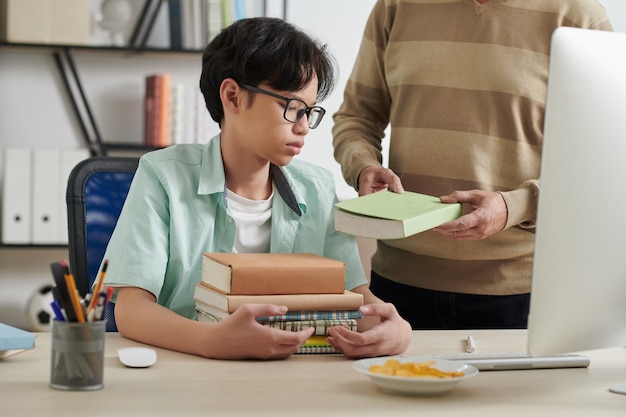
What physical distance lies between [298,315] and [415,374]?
28 centimetres

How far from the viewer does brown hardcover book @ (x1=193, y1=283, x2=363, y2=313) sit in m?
1.33

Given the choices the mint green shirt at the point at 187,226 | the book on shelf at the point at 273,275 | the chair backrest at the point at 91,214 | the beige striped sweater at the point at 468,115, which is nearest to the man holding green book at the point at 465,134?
the beige striped sweater at the point at 468,115

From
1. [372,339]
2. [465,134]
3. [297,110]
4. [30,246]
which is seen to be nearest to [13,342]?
[372,339]

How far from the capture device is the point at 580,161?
1043 mm

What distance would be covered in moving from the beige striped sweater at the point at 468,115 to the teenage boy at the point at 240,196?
178 millimetres

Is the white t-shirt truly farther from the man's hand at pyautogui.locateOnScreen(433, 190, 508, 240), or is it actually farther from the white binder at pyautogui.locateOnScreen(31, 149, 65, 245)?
the white binder at pyautogui.locateOnScreen(31, 149, 65, 245)

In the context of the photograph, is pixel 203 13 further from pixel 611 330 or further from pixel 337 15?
pixel 611 330

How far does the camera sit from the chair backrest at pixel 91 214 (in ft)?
5.68

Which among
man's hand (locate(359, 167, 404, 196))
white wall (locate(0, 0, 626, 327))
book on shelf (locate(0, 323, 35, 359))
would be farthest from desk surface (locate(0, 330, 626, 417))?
white wall (locate(0, 0, 626, 327))

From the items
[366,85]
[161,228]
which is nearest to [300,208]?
[161,228]

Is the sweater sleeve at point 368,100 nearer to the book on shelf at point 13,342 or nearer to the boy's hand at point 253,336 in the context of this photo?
the boy's hand at point 253,336

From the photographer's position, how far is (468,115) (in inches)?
71.2

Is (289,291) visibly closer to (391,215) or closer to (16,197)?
(391,215)

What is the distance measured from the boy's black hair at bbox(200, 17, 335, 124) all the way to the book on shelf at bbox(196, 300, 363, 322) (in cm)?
45
